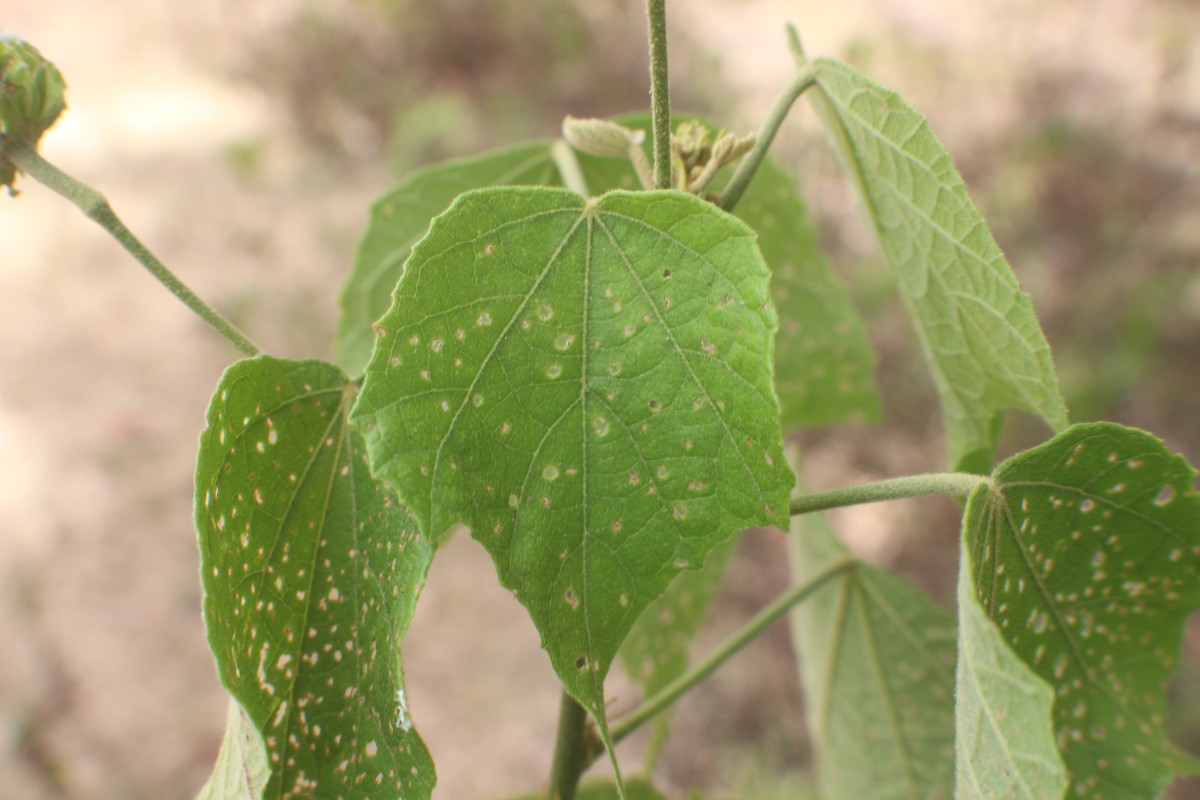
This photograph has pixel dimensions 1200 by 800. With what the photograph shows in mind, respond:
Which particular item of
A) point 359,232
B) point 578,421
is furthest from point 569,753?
point 359,232

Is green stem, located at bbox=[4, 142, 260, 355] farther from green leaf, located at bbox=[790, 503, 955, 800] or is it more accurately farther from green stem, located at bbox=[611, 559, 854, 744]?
green leaf, located at bbox=[790, 503, 955, 800]

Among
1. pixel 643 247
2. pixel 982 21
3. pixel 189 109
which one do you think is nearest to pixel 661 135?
pixel 643 247

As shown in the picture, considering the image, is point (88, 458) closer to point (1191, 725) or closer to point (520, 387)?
point (520, 387)

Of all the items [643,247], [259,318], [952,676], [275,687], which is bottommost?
[952,676]

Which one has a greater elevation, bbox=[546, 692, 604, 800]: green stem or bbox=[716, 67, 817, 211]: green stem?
bbox=[716, 67, 817, 211]: green stem

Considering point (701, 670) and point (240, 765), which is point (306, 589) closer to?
point (240, 765)

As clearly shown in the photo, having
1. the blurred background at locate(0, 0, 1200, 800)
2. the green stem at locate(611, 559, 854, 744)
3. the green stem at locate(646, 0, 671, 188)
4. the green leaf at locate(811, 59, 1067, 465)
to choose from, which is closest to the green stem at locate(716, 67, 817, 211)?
the green leaf at locate(811, 59, 1067, 465)
